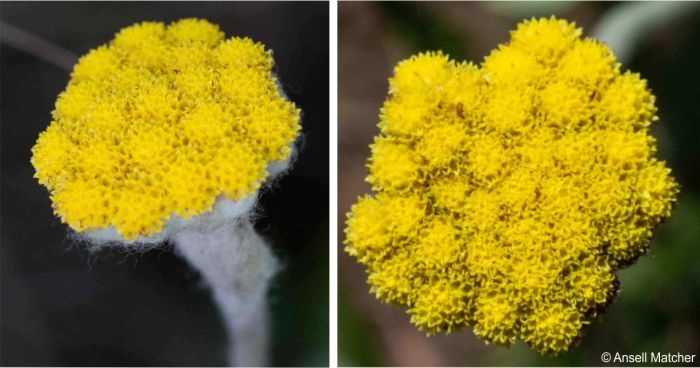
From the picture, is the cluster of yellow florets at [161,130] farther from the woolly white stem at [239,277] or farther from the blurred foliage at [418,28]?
the blurred foliage at [418,28]

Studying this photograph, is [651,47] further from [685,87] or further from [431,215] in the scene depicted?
[431,215]

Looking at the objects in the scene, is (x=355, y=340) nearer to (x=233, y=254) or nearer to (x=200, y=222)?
(x=233, y=254)

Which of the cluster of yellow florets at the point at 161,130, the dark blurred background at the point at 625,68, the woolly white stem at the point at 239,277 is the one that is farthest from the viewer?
the dark blurred background at the point at 625,68

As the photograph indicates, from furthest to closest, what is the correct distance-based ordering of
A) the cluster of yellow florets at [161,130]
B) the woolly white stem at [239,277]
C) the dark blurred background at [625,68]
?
1. the dark blurred background at [625,68]
2. the woolly white stem at [239,277]
3. the cluster of yellow florets at [161,130]

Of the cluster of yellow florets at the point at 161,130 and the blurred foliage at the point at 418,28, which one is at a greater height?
the blurred foliage at the point at 418,28

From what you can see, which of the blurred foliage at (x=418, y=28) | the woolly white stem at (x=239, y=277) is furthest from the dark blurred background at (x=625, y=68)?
the woolly white stem at (x=239, y=277)
